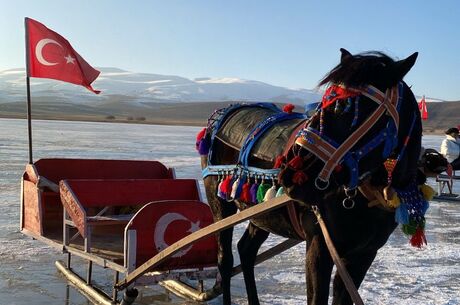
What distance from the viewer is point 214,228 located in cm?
361

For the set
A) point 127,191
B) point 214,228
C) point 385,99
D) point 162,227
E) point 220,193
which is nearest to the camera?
point 385,99

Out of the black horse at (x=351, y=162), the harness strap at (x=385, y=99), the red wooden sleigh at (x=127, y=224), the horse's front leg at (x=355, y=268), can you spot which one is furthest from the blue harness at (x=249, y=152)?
the harness strap at (x=385, y=99)

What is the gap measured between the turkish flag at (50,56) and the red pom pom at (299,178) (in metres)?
4.82

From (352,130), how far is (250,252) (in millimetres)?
2454

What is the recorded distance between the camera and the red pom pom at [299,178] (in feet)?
8.87

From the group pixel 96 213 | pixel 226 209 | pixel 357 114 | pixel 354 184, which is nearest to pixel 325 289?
pixel 354 184

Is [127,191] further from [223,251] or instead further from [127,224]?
[223,251]

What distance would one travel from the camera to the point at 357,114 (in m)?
2.79

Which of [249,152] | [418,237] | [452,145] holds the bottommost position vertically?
[452,145]

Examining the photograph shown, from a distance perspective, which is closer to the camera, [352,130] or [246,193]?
[352,130]

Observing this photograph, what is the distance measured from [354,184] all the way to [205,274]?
2653 millimetres

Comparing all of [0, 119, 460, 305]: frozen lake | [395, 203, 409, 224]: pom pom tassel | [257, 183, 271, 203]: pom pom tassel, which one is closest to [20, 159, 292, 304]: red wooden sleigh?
[0, 119, 460, 305]: frozen lake

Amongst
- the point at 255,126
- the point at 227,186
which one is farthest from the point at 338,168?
the point at 255,126

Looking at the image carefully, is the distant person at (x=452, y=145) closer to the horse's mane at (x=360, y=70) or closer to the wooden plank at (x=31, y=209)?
the wooden plank at (x=31, y=209)
